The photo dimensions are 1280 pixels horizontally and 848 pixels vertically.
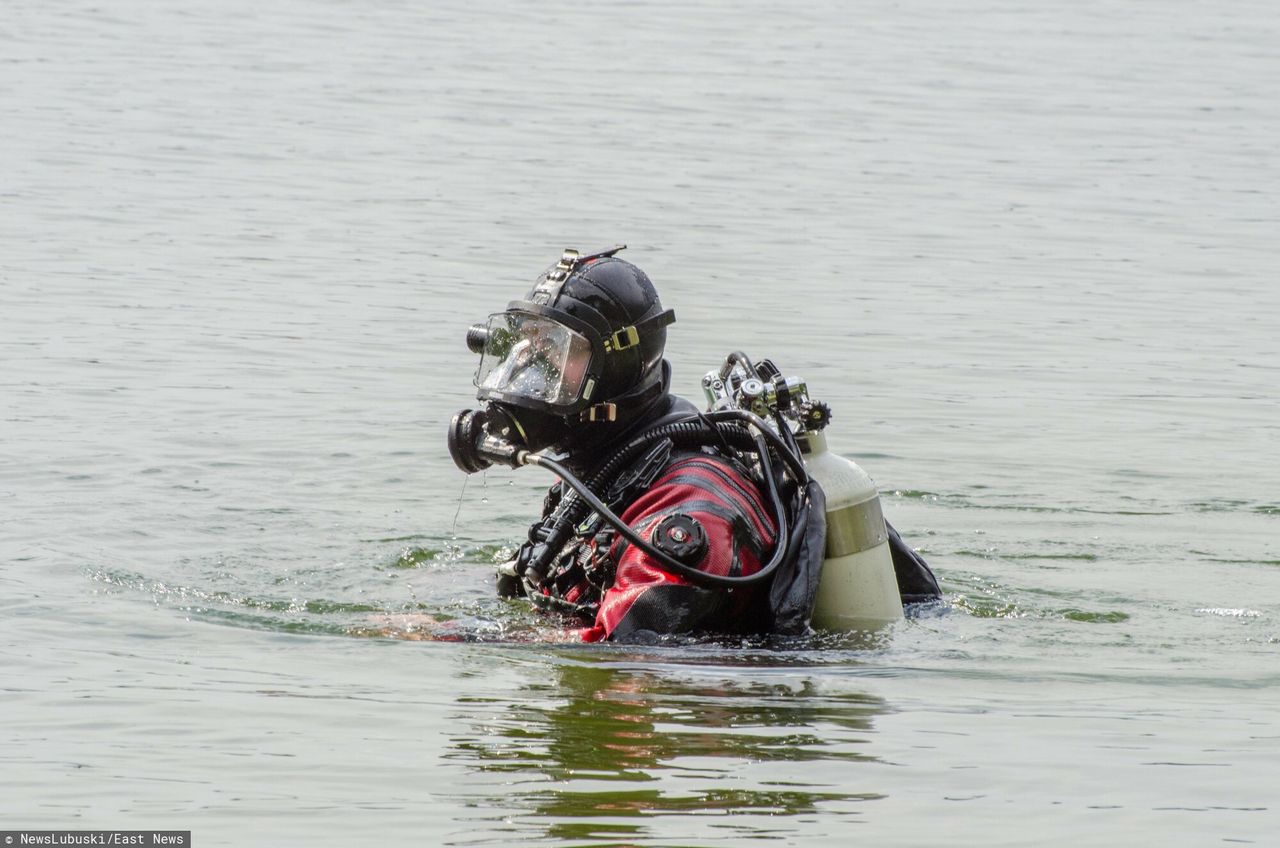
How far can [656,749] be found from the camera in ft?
15.5

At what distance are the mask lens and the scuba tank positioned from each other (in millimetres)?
480

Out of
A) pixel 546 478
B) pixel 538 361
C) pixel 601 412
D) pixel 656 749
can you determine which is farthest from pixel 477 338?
pixel 546 478

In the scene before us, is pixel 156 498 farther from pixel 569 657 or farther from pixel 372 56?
pixel 372 56

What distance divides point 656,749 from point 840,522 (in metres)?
0.98

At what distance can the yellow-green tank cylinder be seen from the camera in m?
5.42

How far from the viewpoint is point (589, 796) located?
14.3 ft

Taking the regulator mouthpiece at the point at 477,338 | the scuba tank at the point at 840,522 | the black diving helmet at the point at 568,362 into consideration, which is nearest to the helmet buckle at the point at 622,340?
the black diving helmet at the point at 568,362

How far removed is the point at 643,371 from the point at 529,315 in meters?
0.35

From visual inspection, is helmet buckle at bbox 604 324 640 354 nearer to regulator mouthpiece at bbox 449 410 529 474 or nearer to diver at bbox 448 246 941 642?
diver at bbox 448 246 941 642

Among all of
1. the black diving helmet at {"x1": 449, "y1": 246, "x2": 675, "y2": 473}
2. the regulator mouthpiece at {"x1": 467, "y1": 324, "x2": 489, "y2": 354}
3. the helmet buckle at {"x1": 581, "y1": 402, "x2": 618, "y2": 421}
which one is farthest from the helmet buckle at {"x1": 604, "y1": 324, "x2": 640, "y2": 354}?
the regulator mouthpiece at {"x1": 467, "y1": 324, "x2": 489, "y2": 354}

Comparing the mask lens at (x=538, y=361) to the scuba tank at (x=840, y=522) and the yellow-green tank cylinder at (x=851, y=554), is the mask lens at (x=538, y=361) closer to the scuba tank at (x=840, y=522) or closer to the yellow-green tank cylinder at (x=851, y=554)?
the scuba tank at (x=840, y=522)

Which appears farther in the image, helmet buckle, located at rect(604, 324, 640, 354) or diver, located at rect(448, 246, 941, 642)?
helmet buckle, located at rect(604, 324, 640, 354)

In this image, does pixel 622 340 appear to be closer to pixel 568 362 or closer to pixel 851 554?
pixel 568 362

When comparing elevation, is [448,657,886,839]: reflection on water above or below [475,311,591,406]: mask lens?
below
